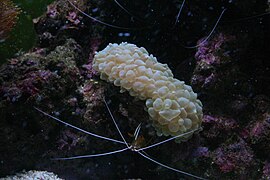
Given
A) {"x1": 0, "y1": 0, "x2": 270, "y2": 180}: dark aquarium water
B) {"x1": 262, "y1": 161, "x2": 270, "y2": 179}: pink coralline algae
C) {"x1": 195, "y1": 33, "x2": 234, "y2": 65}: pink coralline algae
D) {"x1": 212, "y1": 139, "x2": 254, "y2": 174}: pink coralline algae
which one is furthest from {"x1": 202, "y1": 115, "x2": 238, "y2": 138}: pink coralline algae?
{"x1": 195, "y1": 33, "x2": 234, "y2": 65}: pink coralline algae

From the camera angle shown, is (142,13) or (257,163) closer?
(257,163)

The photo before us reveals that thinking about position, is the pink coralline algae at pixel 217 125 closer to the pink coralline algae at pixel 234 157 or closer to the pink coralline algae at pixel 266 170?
the pink coralline algae at pixel 234 157

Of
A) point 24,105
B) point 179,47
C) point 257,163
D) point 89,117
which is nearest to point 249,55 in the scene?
point 179,47

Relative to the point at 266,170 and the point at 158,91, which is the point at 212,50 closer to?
the point at 158,91

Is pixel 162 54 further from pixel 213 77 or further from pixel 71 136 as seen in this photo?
pixel 71 136

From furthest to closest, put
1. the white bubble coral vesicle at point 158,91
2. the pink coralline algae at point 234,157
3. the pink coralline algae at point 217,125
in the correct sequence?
1. the pink coralline algae at point 217,125
2. the pink coralline algae at point 234,157
3. the white bubble coral vesicle at point 158,91

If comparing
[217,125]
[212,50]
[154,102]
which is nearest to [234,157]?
[217,125]

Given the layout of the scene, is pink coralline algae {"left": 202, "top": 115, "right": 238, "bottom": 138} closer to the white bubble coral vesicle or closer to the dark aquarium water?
the dark aquarium water

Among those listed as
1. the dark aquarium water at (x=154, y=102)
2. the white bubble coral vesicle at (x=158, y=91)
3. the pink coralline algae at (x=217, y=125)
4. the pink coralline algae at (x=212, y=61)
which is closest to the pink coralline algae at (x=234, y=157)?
the dark aquarium water at (x=154, y=102)
